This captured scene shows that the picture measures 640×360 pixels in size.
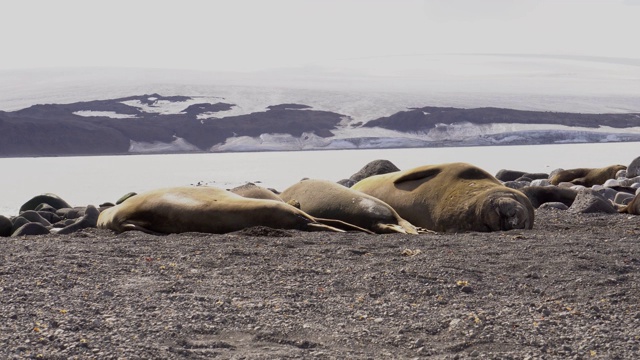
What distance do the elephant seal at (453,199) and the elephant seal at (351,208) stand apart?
27 centimetres

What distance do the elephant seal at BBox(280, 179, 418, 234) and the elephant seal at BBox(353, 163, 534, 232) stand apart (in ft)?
0.89

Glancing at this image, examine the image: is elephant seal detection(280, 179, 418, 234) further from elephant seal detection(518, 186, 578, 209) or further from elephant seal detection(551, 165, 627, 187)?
elephant seal detection(551, 165, 627, 187)

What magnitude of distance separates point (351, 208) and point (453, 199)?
0.81 meters

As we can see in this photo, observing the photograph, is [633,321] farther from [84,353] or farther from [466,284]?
[84,353]

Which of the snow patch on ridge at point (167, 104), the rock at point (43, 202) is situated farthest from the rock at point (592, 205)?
the snow patch on ridge at point (167, 104)

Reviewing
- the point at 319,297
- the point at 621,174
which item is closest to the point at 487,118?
the point at 621,174

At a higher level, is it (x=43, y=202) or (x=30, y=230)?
(x=30, y=230)

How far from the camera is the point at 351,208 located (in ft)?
21.3

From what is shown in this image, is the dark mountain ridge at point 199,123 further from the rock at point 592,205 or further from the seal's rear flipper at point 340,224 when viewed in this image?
the seal's rear flipper at point 340,224

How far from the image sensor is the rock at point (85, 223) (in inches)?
263

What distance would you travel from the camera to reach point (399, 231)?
6125mm

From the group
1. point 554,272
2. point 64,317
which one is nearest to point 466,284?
point 554,272

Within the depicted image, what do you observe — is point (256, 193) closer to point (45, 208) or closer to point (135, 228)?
point (135, 228)

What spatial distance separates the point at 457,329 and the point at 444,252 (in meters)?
1.72
